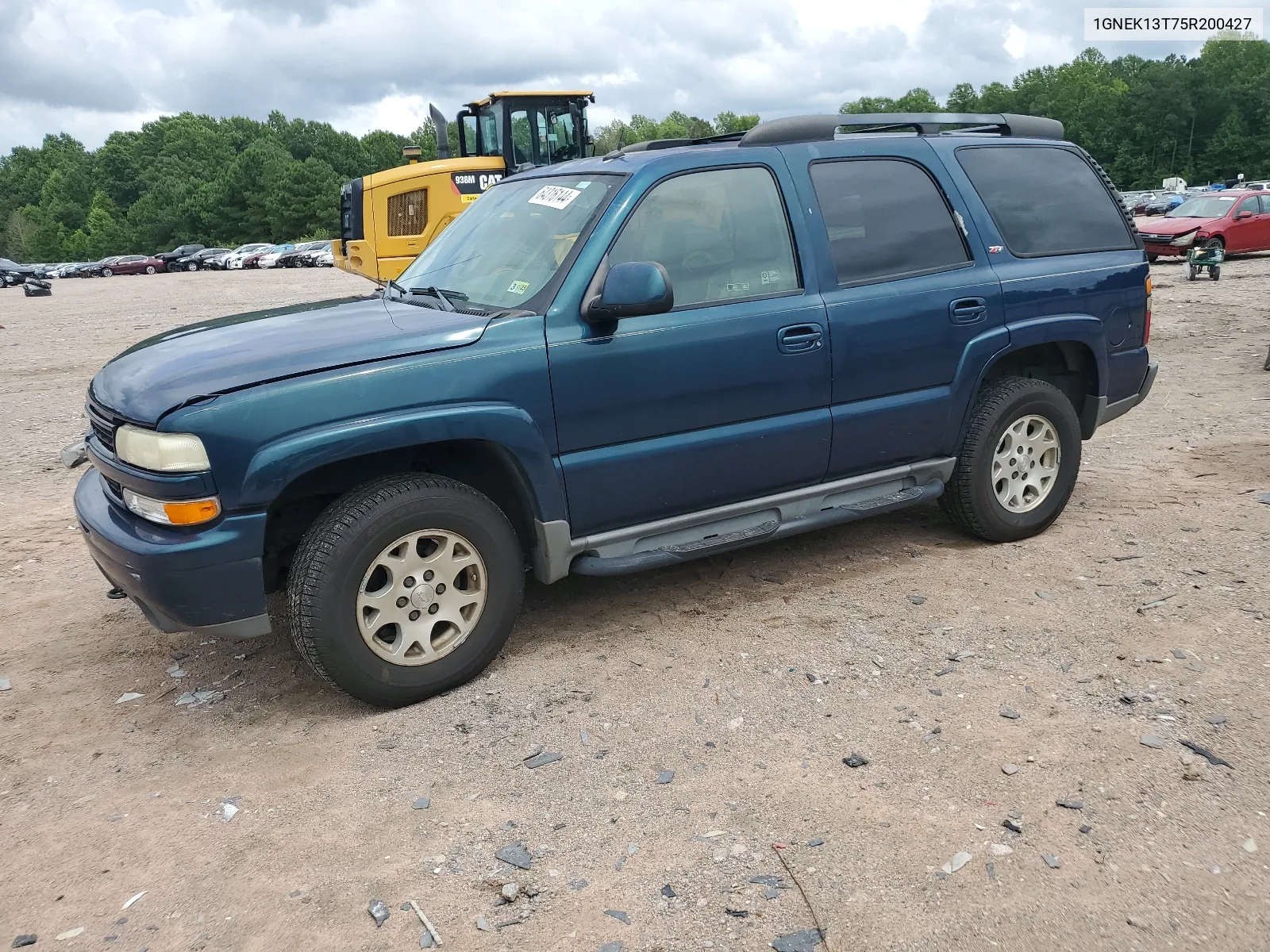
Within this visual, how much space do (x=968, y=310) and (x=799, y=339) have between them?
0.98 metres

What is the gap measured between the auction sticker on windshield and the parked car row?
48.7 metres

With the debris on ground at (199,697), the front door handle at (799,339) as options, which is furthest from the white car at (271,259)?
the front door handle at (799,339)

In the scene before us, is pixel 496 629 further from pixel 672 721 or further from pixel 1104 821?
pixel 1104 821

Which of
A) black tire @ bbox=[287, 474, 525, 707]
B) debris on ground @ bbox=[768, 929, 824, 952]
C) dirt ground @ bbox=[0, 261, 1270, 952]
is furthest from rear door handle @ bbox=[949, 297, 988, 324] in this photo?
debris on ground @ bbox=[768, 929, 824, 952]

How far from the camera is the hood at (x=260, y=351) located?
346 centimetres

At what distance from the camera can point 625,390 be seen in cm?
399

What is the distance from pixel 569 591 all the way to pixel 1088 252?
3.13 metres

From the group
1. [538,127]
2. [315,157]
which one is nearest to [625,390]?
[538,127]

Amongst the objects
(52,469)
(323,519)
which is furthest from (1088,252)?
(52,469)

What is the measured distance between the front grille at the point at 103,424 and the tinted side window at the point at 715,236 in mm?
1897

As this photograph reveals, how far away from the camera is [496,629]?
12.9ft

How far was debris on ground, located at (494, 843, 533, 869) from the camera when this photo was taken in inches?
116

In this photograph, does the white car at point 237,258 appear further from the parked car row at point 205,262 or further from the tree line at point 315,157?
the tree line at point 315,157

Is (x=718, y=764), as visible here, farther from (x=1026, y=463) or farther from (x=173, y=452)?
(x=1026, y=463)
